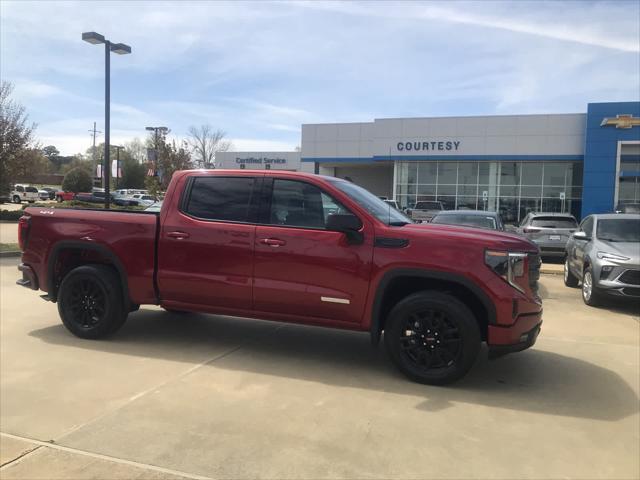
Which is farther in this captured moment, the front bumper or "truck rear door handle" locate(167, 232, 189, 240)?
"truck rear door handle" locate(167, 232, 189, 240)

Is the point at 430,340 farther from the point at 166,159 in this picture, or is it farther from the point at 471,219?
the point at 166,159

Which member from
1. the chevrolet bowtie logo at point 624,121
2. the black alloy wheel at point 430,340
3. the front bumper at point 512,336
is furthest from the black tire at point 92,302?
the chevrolet bowtie logo at point 624,121

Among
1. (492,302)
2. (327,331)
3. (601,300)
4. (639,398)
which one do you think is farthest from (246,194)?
(601,300)

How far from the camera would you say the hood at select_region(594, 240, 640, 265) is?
26.2 ft

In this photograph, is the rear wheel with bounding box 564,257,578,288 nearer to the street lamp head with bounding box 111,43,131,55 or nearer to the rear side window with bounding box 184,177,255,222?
the rear side window with bounding box 184,177,255,222

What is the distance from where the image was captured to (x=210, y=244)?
17.3 feet

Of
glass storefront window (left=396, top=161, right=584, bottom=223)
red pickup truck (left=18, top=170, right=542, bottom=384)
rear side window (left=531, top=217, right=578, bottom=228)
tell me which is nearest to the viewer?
red pickup truck (left=18, top=170, right=542, bottom=384)

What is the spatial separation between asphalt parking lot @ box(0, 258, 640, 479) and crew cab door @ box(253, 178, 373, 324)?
2.04 ft

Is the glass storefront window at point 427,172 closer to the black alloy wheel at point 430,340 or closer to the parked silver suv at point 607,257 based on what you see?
the parked silver suv at point 607,257

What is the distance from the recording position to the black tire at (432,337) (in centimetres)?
452

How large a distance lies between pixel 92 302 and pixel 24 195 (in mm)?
54562

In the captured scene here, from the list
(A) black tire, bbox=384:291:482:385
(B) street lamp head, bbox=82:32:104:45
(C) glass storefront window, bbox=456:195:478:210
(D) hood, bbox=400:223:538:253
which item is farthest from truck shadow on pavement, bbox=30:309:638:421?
(C) glass storefront window, bbox=456:195:478:210

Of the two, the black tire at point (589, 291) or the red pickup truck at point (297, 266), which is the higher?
the red pickup truck at point (297, 266)

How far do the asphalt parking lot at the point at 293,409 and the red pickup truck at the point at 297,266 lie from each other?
47 centimetres
